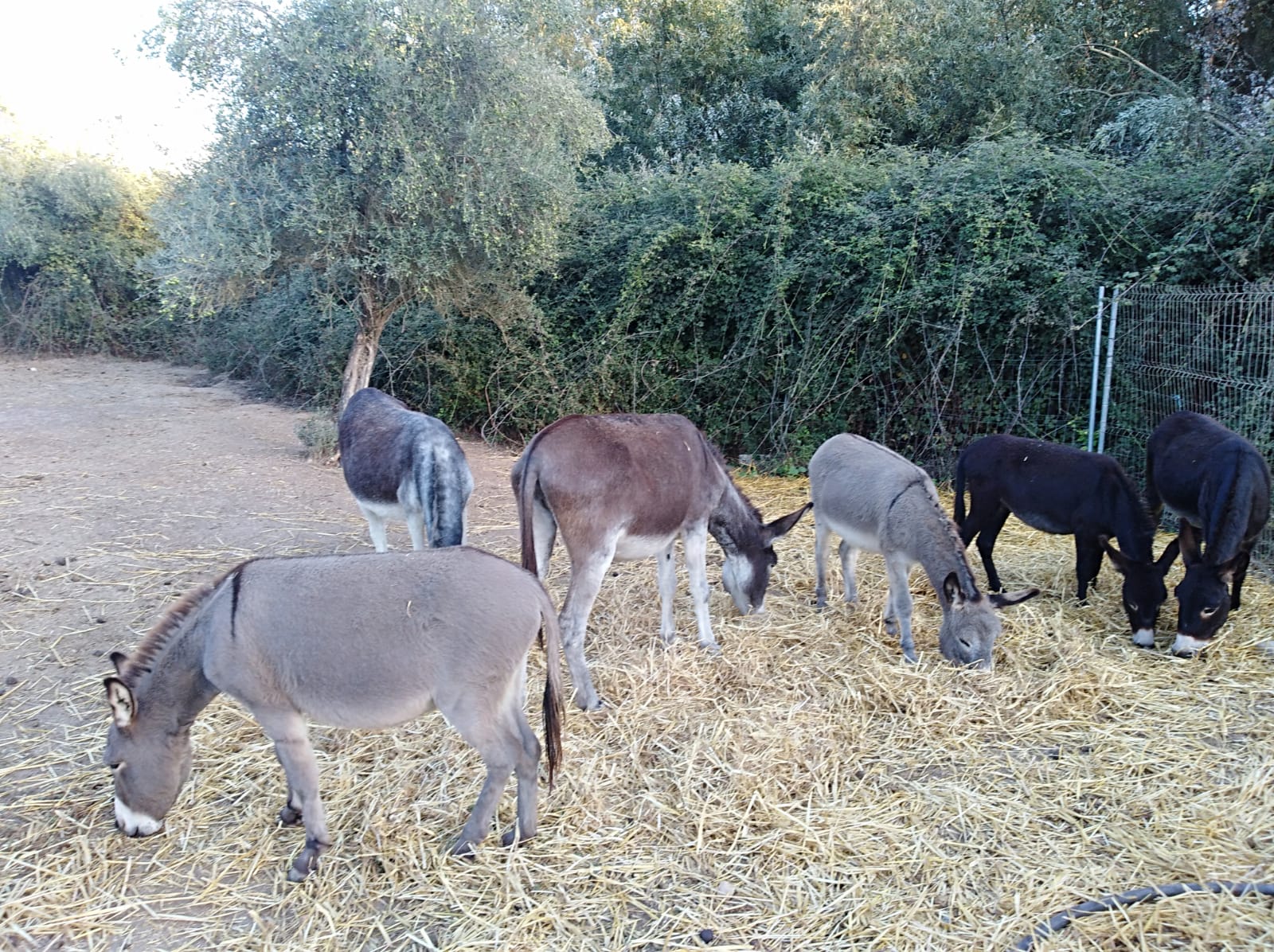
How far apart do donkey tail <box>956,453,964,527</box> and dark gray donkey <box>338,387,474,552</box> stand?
3581 mm

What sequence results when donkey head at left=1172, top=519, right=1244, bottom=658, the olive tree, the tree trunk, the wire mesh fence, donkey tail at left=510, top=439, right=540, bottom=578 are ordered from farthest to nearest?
the tree trunk
the olive tree
the wire mesh fence
donkey head at left=1172, top=519, right=1244, bottom=658
donkey tail at left=510, top=439, right=540, bottom=578

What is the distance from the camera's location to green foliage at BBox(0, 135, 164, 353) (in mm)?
17062

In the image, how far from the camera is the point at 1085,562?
5543 mm

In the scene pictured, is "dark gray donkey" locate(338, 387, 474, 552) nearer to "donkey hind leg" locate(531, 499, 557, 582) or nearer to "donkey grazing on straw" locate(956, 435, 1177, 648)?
"donkey hind leg" locate(531, 499, 557, 582)

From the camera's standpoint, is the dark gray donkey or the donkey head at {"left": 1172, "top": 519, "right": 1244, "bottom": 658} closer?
the donkey head at {"left": 1172, "top": 519, "right": 1244, "bottom": 658}

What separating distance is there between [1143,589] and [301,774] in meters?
4.72

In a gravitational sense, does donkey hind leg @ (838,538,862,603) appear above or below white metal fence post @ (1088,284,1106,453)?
below

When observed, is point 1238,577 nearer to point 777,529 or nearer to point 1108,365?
point 777,529

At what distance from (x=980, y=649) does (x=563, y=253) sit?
7456 mm

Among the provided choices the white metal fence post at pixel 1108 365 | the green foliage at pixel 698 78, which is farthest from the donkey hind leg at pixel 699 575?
the green foliage at pixel 698 78

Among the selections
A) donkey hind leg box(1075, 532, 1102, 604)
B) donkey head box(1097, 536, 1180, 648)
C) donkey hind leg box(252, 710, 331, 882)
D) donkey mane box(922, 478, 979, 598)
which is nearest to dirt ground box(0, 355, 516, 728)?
donkey hind leg box(252, 710, 331, 882)

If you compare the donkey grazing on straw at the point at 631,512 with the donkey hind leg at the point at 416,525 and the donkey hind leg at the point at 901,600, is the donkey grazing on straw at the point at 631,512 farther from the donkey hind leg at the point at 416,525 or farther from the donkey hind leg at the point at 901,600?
the donkey hind leg at the point at 416,525

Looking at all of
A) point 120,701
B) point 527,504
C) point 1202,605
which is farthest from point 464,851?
point 1202,605

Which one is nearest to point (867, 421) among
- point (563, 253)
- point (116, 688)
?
point (563, 253)
